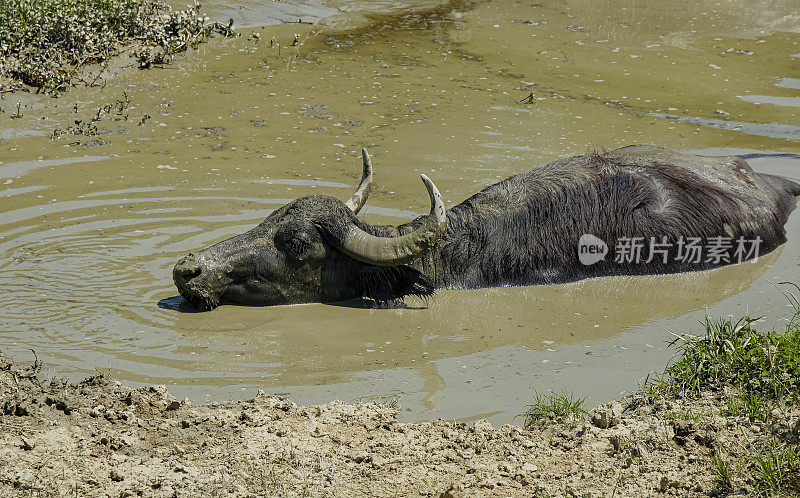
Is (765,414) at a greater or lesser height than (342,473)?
greater

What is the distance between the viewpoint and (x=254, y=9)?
1394cm

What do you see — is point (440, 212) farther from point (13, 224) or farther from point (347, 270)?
point (13, 224)

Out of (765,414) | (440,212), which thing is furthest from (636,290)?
(765,414)

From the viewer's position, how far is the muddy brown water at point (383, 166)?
5480mm

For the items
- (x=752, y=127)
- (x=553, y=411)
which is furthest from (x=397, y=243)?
(x=752, y=127)

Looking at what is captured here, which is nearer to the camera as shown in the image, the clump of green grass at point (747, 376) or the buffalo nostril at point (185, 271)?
the clump of green grass at point (747, 376)

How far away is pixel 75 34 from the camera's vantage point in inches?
438

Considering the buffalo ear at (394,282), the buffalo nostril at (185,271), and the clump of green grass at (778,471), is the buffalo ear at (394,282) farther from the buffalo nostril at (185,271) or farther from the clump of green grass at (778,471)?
the clump of green grass at (778,471)

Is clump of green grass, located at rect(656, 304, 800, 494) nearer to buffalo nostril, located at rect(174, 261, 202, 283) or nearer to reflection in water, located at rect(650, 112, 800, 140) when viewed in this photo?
buffalo nostril, located at rect(174, 261, 202, 283)

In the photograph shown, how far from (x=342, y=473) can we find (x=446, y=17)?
37.6 feet

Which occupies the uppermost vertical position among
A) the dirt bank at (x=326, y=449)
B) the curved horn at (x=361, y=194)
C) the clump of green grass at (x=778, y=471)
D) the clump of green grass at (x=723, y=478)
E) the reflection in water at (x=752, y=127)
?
the reflection in water at (x=752, y=127)

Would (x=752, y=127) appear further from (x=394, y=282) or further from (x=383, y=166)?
(x=394, y=282)

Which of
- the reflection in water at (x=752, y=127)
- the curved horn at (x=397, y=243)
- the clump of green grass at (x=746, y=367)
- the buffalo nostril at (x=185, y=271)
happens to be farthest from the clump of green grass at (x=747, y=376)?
the reflection in water at (x=752, y=127)

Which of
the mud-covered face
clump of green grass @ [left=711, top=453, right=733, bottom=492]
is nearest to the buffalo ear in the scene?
the mud-covered face
